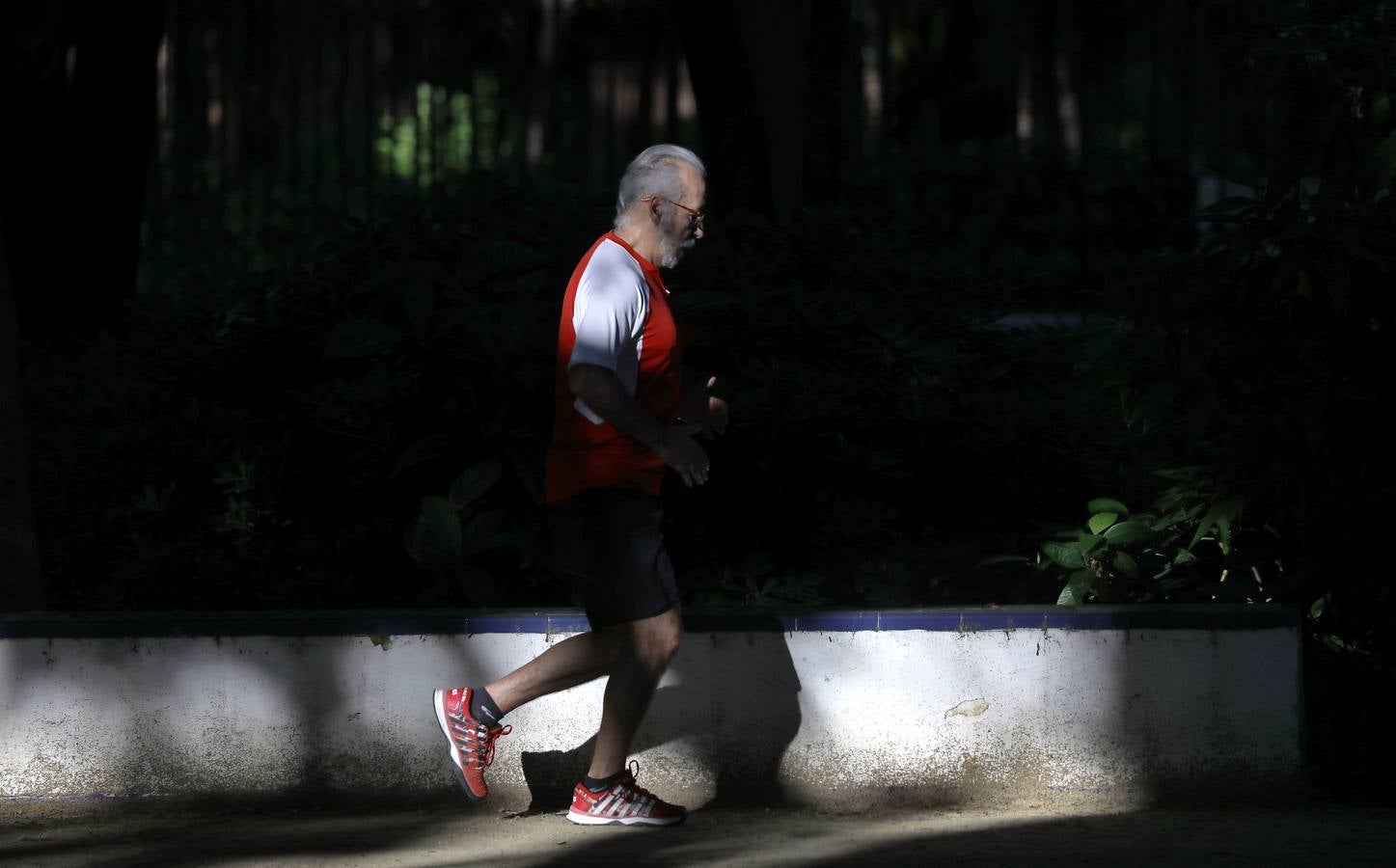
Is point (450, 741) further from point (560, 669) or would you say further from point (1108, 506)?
point (1108, 506)

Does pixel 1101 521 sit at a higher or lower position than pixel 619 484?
lower

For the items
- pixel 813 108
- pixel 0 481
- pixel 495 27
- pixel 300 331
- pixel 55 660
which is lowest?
pixel 55 660

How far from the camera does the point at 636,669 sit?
507 centimetres

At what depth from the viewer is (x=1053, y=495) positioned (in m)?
7.27

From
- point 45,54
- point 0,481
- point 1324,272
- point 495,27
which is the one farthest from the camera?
point 495,27

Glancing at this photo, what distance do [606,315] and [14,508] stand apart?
2.36 meters

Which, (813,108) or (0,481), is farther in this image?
(813,108)

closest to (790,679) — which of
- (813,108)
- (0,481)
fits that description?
(0,481)

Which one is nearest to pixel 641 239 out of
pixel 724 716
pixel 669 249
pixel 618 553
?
pixel 669 249

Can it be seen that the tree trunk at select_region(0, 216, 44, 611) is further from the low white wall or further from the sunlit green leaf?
the sunlit green leaf

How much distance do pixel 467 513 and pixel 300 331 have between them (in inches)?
53.0

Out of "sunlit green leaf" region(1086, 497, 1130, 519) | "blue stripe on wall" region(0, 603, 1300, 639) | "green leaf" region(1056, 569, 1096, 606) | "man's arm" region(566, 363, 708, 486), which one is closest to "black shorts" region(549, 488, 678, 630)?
"man's arm" region(566, 363, 708, 486)

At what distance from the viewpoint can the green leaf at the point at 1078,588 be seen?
5973mm

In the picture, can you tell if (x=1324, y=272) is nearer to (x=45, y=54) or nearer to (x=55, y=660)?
(x=55, y=660)
